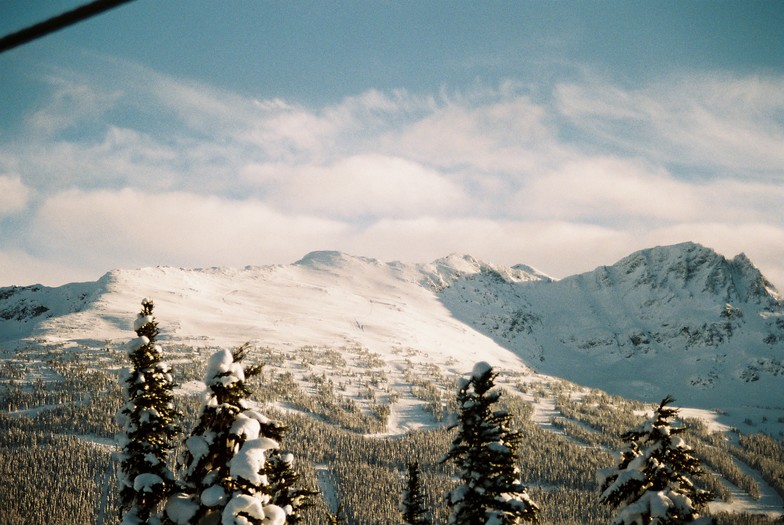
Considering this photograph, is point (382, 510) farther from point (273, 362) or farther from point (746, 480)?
point (746, 480)

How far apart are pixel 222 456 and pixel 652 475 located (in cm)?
1294

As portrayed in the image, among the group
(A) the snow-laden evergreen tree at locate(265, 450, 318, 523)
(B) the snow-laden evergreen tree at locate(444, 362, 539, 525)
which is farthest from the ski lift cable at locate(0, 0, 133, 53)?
(B) the snow-laden evergreen tree at locate(444, 362, 539, 525)

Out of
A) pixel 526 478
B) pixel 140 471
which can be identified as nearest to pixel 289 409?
pixel 526 478

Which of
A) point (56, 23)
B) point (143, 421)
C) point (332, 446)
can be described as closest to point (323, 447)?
point (332, 446)

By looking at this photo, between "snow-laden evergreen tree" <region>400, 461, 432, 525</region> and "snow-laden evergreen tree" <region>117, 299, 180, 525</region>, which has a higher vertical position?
"snow-laden evergreen tree" <region>117, 299, 180, 525</region>

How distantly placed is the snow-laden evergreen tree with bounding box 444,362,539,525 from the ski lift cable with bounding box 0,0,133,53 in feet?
48.3

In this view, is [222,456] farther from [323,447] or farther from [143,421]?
[323,447]

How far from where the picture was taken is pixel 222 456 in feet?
36.6

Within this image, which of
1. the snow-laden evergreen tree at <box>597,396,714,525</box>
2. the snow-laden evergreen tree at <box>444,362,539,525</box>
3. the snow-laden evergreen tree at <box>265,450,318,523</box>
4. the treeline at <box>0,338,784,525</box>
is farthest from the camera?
the treeline at <box>0,338,784,525</box>

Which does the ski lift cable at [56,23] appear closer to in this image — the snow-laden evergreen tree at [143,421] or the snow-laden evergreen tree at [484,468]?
the snow-laden evergreen tree at [484,468]

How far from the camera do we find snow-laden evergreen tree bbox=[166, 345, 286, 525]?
10547 mm

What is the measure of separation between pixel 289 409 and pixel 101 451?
44527 millimetres

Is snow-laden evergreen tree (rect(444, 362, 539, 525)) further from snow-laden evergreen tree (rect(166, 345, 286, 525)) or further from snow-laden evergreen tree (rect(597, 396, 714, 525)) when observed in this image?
snow-laden evergreen tree (rect(166, 345, 286, 525))

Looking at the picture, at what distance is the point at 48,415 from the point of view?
106 metres
